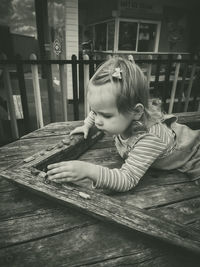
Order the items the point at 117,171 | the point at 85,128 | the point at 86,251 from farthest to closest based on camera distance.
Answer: the point at 85,128 < the point at 117,171 < the point at 86,251

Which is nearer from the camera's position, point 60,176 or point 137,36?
point 60,176

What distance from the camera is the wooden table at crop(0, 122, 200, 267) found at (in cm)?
68

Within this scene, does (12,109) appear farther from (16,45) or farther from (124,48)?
(124,48)

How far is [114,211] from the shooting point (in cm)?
77

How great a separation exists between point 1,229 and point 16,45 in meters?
9.84

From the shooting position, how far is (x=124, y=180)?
0.99 m

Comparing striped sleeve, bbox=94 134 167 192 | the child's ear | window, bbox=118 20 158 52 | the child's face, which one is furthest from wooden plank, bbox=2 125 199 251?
window, bbox=118 20 158 52

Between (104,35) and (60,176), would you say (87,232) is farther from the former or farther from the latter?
(104,35)

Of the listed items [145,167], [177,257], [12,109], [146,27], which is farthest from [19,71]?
[146,27]

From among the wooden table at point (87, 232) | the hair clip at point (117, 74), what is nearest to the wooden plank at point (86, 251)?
the wooden table at point (87, 232)

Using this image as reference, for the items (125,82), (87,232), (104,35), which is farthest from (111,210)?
(104,35)

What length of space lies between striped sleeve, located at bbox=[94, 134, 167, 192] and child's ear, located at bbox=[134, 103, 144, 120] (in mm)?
134

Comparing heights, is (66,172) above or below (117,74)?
below

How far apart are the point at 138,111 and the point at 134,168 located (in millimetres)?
349
